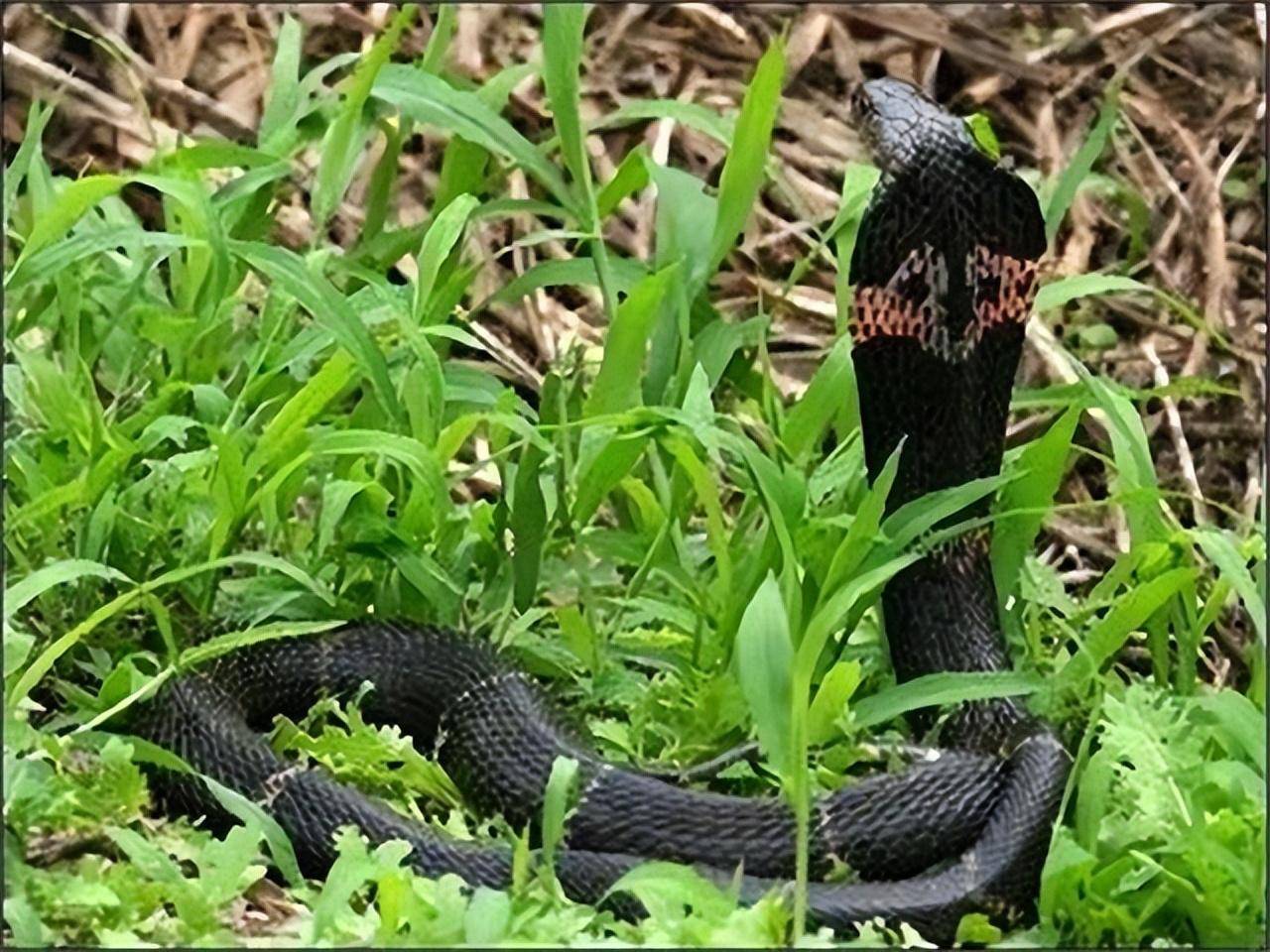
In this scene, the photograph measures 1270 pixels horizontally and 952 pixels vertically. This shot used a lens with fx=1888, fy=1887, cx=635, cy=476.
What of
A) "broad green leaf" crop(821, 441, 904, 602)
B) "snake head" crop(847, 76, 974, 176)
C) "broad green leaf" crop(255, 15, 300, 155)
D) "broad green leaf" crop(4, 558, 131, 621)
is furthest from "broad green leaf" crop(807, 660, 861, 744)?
"broad green leaf" crop(255, 15, 300, 155)

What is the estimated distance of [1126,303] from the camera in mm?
4070

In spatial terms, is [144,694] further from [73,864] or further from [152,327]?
[152,327]

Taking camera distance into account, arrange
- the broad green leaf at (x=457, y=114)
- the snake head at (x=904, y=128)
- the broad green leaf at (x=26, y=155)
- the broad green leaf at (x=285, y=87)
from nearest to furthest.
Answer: the snake head at (x=904, y=128), the broad green leaf at (x=457, y=114), the broad green leaf at (x=26, y=155), the broad green leaf at (x=285, y=87)

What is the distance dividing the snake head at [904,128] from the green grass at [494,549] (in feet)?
0.87

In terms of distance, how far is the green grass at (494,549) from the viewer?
6.66 ft

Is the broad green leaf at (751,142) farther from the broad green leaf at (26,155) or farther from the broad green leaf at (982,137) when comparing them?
the broad green leaf at (26,155)

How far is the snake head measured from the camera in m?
2.46

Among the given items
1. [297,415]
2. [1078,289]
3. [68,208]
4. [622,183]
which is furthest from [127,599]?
[1078,289]

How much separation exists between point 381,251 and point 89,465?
802 millimetres

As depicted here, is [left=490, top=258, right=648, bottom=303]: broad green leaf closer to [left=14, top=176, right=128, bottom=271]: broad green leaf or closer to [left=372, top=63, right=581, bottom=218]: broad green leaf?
[left=372, top=63, right=581, bottom=218]: broad green leaf

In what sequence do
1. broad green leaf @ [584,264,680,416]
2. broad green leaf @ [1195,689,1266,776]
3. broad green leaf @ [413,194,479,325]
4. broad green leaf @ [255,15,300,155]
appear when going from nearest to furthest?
broad green leaf @ [1195,689,1266,776] < broad green leaf @ [584,264,680,416] < broad green leaf @ [413,194,479,325] < broad green leaf @ [255,15,300,155]

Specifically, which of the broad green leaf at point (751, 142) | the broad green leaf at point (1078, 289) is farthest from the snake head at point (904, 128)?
the broad green leaf at point (1078, 289)

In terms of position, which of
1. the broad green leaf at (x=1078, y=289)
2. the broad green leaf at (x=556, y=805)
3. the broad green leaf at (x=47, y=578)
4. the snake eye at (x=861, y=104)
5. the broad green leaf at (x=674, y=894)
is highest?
the snake eye at (x=861, y=104)

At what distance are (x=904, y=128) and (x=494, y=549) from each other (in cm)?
84
